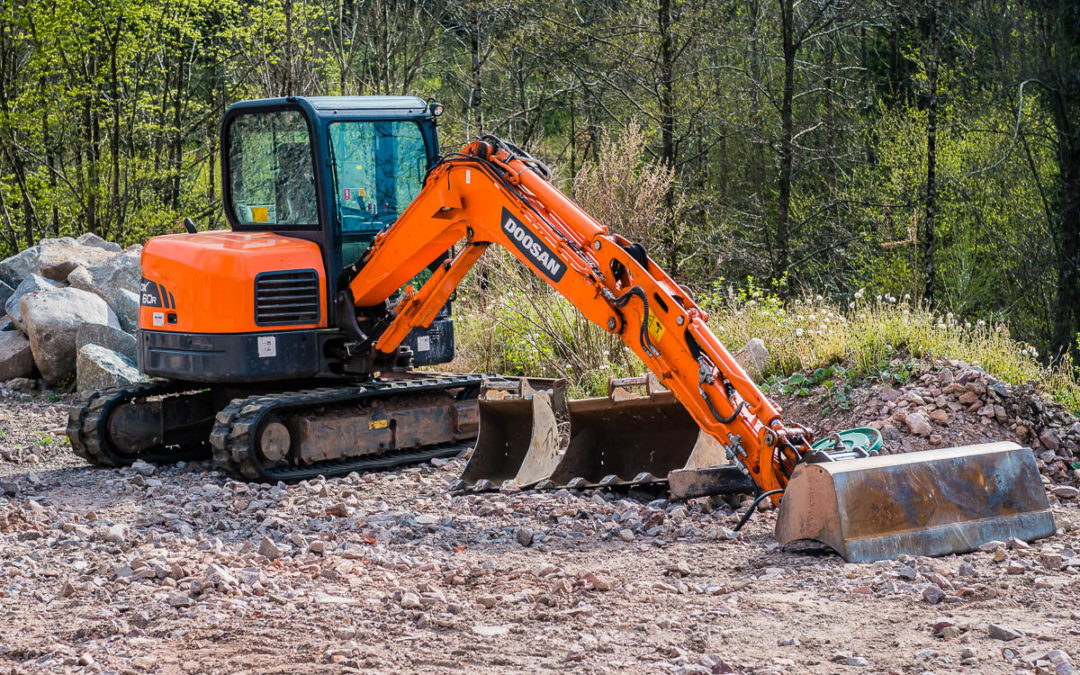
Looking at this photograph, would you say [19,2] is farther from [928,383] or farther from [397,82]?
[928,383]

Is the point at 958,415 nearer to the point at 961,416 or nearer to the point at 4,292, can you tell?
the point at 961,416

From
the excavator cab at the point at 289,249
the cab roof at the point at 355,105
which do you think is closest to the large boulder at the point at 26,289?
the excavator cab at the point at 289,249

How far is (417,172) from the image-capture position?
857 cm

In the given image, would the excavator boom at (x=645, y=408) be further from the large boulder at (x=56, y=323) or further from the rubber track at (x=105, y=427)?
the large boulder at (x=56, y=323)

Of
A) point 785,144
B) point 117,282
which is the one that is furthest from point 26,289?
point 785,144

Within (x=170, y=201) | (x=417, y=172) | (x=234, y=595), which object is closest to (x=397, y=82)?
(x=170, y=201)

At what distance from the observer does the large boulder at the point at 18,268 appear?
1491 cm

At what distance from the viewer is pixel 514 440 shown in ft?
26.2

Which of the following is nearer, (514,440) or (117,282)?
(514,440)

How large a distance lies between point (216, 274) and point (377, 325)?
3.88ft

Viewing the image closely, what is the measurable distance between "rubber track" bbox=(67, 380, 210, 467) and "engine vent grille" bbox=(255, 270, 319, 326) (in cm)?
126

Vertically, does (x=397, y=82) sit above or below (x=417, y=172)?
above

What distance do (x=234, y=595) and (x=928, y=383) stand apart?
16.8ft

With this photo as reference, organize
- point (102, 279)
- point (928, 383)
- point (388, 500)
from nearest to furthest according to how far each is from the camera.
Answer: point (388, 500)
point (928, 383)
point (102, 279)
